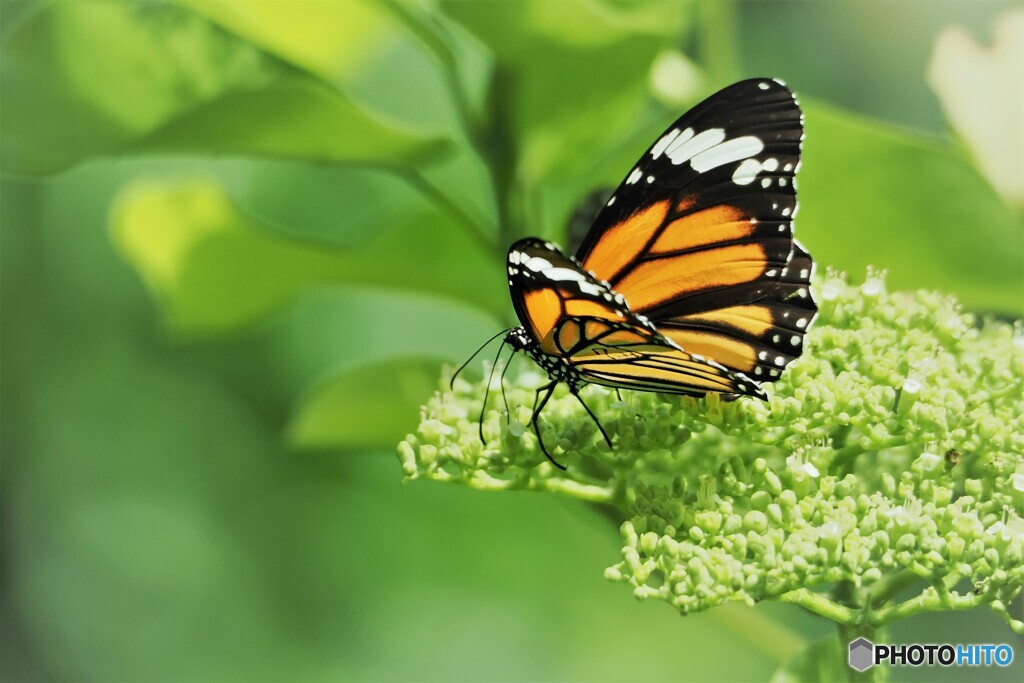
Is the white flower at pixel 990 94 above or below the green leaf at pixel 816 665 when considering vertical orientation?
above

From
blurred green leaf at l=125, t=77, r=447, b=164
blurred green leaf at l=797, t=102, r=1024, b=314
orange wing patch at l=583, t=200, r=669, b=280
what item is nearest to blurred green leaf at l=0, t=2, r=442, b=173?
blurred green leaf at l=125, t=77, r=447, b=164

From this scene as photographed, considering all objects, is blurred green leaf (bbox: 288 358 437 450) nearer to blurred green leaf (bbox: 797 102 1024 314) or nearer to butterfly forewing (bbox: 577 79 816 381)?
butterfly forewing (bbox: 577 79 816 381)

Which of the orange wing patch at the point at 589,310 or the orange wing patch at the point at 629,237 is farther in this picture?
the orange wing patch at the point at 629,237

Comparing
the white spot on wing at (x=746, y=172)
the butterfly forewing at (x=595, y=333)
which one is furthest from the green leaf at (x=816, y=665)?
the white spot on wing at (x=746, y=172)

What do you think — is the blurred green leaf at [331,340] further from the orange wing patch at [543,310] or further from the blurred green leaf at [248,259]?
the orange wing patch at [543,310]

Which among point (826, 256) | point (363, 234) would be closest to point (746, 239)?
point (826, 256)

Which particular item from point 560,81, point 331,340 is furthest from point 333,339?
point 560,81

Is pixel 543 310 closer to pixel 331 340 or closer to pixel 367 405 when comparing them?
pixel 367 405
